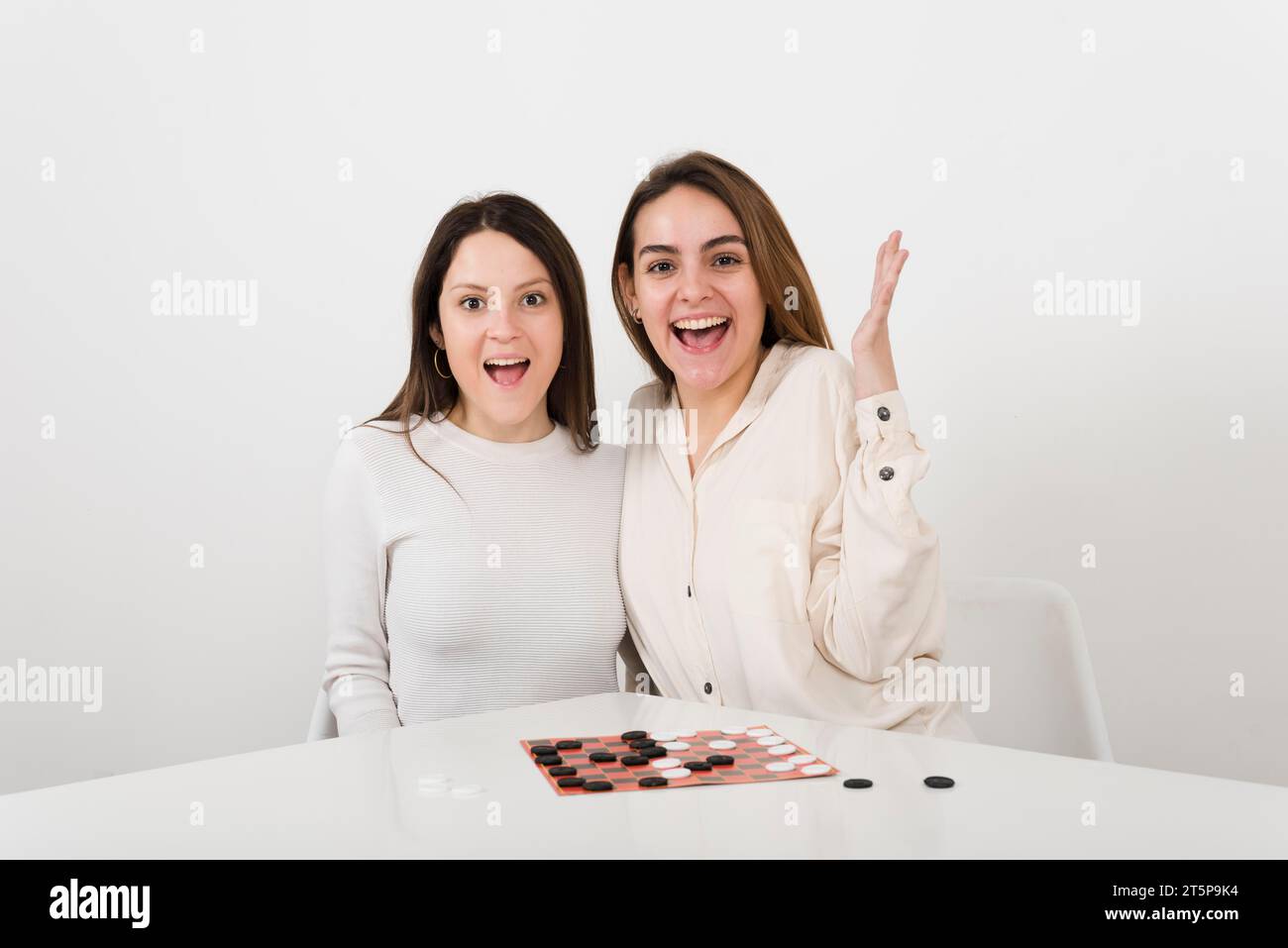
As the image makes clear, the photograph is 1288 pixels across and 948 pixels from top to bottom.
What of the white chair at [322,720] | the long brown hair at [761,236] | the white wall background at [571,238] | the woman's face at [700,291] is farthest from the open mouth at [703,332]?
the white chair at [322,720]

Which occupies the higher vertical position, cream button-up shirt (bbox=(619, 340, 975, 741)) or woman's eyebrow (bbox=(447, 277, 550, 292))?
woman's eyebrow (bbox=(447, 277, 550, 292))

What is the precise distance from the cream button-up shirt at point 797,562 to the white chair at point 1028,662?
0.17 metres

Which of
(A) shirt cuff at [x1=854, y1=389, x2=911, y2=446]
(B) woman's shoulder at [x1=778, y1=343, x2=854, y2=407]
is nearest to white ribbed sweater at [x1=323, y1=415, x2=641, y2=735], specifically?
(B) woman's shoulder at [x1=778, y1=343, x2=854, y2=407]

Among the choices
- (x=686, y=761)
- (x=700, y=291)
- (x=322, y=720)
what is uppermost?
(x=700, y=291)

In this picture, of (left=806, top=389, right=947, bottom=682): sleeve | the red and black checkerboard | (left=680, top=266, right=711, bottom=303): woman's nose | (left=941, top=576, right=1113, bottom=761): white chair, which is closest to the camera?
the red and black checkerboard

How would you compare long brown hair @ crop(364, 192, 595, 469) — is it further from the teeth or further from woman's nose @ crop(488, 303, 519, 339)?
the teeth

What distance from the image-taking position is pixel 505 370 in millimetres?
2312

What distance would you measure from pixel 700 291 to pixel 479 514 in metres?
0.59

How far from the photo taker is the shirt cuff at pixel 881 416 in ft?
6.55

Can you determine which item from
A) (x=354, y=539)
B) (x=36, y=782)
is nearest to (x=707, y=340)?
(x=354, y=539)

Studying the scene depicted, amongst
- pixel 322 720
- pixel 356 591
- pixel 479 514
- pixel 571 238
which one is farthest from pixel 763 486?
pixel 571 238

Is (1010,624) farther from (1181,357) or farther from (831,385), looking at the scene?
(1181,357)

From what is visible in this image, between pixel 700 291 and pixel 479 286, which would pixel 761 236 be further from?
pixel 479 286

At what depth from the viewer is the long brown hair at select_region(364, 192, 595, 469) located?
7.68ft
